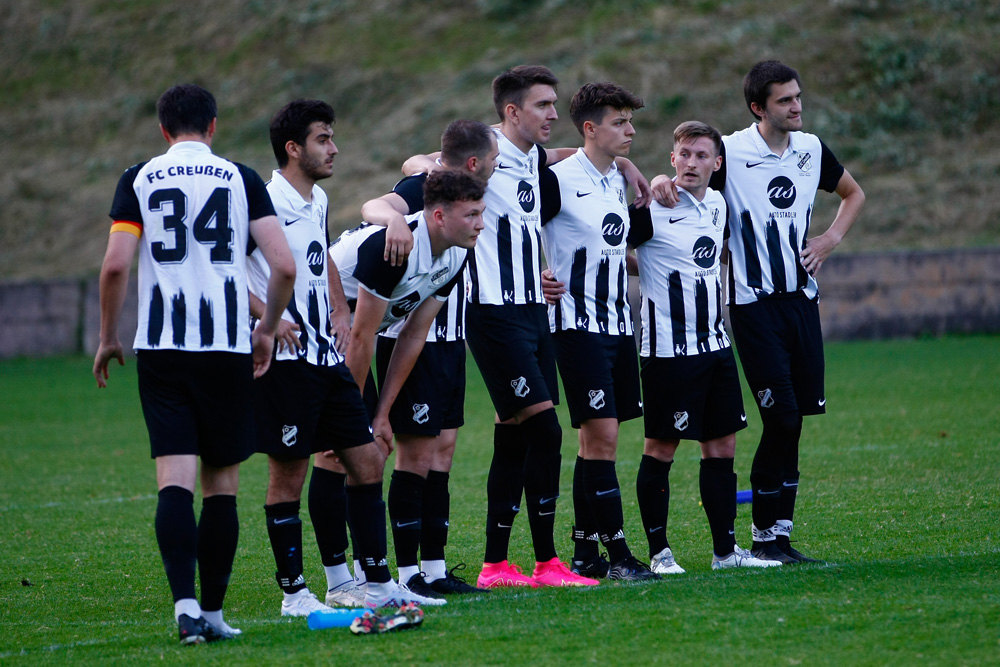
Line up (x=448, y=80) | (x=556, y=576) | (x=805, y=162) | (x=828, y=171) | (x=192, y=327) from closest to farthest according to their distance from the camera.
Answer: (x=192, y=327)
(x=556, y=576)
(x=805, y=162)
(x=828, y=171)
(x=448, y=80)

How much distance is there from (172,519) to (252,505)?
4.26 metres

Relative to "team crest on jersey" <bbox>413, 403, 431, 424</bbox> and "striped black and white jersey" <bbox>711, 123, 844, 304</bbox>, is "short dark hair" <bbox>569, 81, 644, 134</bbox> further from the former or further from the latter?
"team crest on jersey" <bbox>413, 403, 431, 424</bbox>

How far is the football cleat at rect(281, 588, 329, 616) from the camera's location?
17.9 feet

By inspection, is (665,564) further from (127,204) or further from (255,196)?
(127,204)

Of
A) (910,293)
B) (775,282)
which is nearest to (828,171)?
(775,282)

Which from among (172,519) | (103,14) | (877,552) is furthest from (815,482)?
(103,14)

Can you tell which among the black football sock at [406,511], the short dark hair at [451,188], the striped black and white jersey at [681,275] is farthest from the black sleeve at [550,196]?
the black football sock at [406,511]

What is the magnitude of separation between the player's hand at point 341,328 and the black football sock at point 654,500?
1.71 meters

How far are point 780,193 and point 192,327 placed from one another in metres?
3.35

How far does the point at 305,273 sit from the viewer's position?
5500 mm

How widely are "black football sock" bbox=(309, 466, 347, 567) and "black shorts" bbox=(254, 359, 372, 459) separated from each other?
13.2 inches

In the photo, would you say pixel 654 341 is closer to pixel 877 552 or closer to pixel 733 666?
pixel 877 552

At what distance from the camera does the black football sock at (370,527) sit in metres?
5.48

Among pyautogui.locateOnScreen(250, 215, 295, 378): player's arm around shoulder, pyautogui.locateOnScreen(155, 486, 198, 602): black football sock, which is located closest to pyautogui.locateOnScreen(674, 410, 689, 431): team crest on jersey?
pyautogui.locateOnScreen(250, 215, 295, 378): player's arm around shoulder
